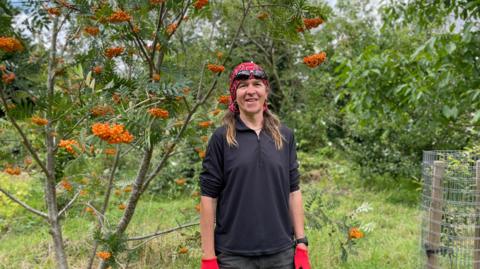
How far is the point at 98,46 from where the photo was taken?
102 inches

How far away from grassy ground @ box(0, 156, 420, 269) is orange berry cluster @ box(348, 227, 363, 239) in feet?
0.29

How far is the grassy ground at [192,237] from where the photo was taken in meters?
3.84

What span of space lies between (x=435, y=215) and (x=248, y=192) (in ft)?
4.60

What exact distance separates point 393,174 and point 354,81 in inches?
120

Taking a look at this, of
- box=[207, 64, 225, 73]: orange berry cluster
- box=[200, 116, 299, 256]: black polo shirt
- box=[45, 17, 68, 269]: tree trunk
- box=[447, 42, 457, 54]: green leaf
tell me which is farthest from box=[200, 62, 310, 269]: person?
box=[447, 42, 457, 54]: green leaf

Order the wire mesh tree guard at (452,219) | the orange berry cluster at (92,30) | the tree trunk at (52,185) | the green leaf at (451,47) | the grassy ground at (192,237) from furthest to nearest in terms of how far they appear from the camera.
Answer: the grassy ground at (192,237) → the green leaf at (451,47) → the wire mesh tree guard at (452,219) → the tree trunk at (52,185) → the orange berry cluster at (92,30)

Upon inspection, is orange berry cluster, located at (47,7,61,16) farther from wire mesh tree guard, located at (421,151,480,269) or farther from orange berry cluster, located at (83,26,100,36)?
wire mesh tree guard, located at (421,151,480,269)

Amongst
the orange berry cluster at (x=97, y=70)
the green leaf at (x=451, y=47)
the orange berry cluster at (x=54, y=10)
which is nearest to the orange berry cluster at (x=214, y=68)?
the orange berry cluster at (x=97, y=70)

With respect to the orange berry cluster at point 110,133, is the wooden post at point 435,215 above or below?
below

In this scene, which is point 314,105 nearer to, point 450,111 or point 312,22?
point 450,111

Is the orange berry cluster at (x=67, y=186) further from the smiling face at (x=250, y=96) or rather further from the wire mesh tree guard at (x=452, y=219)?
the wire mesh tree guard at (x=452, y=219)

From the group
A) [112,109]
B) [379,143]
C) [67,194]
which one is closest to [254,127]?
[112,109]

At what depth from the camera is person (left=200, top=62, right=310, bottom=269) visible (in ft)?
6.66

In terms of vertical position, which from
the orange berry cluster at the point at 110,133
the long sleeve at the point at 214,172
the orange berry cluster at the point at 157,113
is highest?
the orange berry cluster at the point at 157,113
